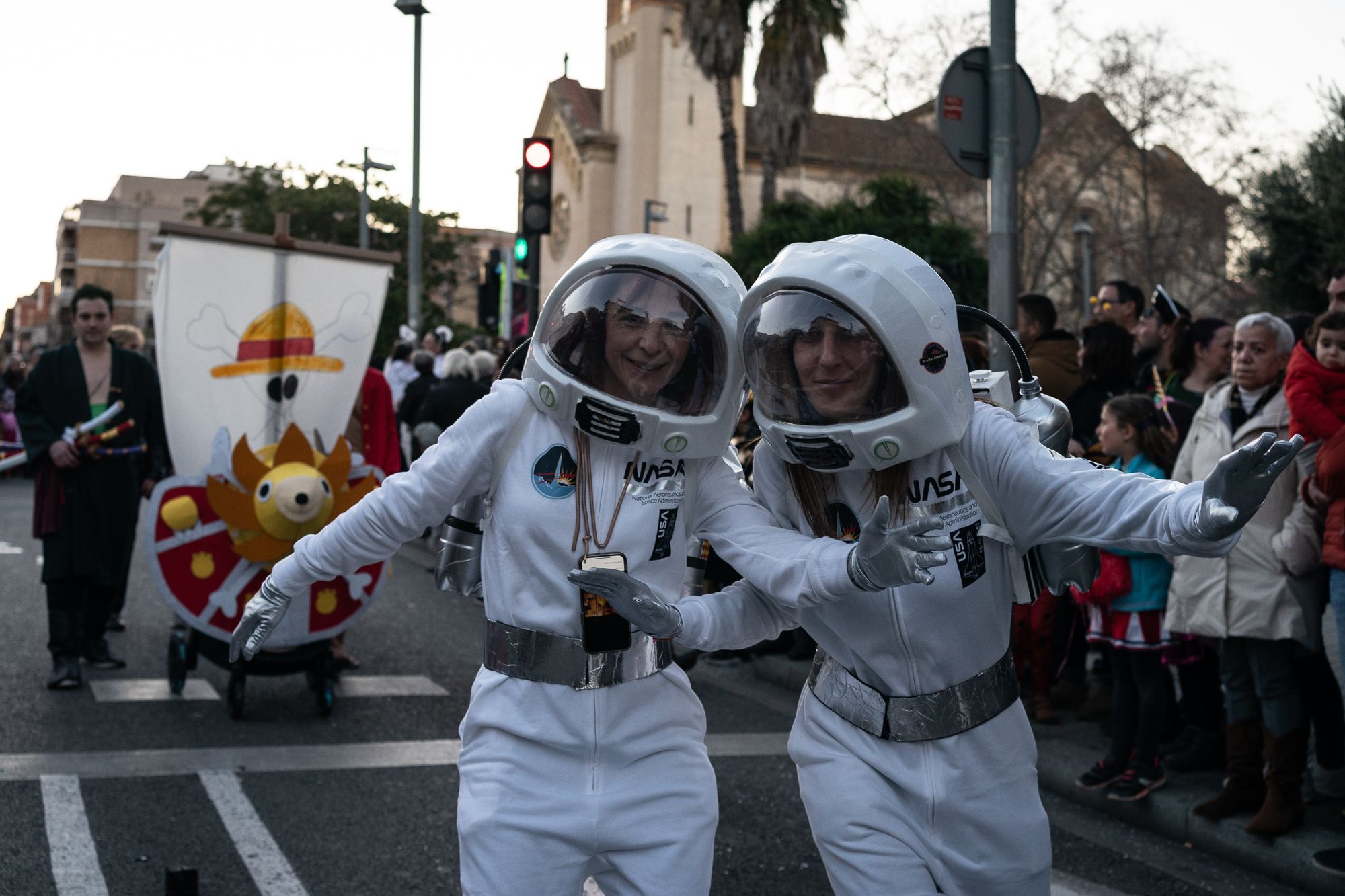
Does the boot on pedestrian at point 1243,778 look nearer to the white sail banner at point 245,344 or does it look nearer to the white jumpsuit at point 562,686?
the white jumpsuit at point 562,686

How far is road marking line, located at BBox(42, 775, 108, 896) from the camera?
14.4 feet

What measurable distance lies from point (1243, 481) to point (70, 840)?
411 centimetres

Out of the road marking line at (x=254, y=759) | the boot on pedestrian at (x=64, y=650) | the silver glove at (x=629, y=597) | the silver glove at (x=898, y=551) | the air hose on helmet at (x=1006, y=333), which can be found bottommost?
the road marking line at (x=254, y=759)

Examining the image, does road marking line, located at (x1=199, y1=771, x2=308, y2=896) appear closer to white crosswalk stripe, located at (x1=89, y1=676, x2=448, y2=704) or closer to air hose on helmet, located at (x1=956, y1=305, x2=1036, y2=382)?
white crosswalk stripe, located at (x1=89, y1=676, x2=448, y2=704)

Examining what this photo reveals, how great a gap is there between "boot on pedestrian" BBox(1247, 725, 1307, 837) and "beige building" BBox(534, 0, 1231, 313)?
2060 centimetres

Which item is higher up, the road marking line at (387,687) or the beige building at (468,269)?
the beige building at (468,269)

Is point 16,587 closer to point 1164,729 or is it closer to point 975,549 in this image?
point 1164,729

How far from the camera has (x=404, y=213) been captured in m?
45.1

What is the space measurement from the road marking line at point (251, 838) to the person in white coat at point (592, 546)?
178 cm

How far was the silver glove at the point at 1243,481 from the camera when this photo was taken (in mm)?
2221

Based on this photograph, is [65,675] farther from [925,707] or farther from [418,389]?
[925,707]

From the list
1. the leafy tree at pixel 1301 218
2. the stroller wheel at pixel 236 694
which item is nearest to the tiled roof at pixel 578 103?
the leafy tree at pixel 1301 218

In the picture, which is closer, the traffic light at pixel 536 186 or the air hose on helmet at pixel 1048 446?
the air hose on helmet at pixel 1048 446

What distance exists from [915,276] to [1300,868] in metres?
2.99
